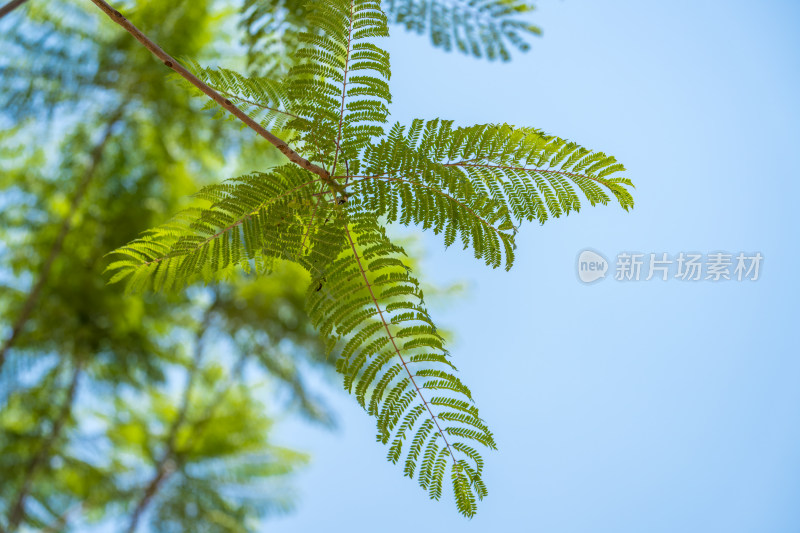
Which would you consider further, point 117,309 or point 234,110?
point 117,309

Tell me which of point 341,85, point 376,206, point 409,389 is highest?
point 341,85

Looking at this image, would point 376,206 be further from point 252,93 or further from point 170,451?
point 170,451

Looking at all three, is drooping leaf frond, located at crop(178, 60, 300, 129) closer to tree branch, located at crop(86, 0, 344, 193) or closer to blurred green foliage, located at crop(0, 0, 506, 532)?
tree branch, located at crop(86, 0, 344, 193)

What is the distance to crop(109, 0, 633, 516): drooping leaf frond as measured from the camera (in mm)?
724

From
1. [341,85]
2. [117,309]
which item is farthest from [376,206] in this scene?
[117,309]

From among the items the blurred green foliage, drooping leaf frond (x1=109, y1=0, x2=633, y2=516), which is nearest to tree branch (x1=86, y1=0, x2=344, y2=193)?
drooping leaf frond (x1=109, y1=0, x2=633, y2=516)

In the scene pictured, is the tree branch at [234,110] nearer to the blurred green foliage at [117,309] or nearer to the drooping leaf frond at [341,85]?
the drooping leaf frond at [341,85]

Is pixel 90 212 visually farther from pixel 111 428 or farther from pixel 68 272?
pixel 111 428

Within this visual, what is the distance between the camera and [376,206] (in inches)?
29.2

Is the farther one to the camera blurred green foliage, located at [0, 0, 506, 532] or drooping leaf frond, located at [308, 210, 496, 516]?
blurred green foliage, located at [0, 0, 506, 532]

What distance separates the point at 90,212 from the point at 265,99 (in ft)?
8.94

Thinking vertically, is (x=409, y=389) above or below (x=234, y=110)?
below

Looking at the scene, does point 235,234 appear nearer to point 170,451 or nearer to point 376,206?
point 376,206

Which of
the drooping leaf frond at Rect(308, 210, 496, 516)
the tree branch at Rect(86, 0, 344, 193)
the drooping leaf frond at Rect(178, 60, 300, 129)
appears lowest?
the drooping leaf frond at Rect(308, 210, 496, 516)
